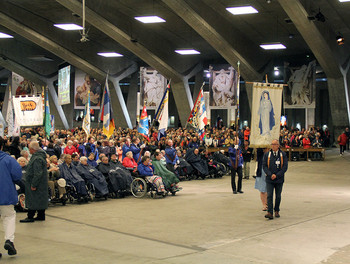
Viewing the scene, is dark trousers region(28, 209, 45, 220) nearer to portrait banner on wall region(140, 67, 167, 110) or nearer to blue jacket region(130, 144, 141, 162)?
blue jacket region(130, 144, 141, 162)

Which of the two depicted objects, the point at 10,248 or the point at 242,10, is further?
the point at 242,10

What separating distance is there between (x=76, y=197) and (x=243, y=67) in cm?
2076

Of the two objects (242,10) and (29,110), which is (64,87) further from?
(242,10)

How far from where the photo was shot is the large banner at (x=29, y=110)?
61.6 ft

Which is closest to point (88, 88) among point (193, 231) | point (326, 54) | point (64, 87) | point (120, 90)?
point (120, 90)

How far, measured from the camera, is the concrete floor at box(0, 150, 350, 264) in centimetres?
753

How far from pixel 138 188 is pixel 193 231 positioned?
5230 mm

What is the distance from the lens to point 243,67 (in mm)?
32062

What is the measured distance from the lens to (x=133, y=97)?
1654 inches

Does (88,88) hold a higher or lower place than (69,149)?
higher

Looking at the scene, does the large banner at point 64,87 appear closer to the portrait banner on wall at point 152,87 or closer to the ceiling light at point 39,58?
the portrait banner on wall at point 152,87

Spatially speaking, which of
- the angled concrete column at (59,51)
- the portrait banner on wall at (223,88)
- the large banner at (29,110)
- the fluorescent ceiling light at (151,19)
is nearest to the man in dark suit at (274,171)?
the large banner at (29,110)

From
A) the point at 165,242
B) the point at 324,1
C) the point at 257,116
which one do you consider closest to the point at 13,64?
the point at 324,1

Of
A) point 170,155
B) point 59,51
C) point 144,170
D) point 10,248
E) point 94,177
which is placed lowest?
point 10,248
